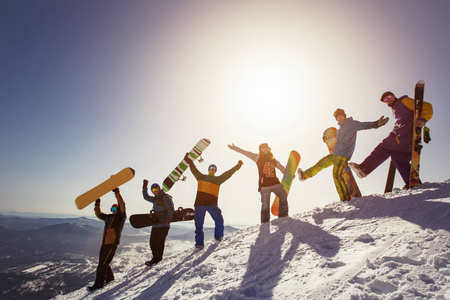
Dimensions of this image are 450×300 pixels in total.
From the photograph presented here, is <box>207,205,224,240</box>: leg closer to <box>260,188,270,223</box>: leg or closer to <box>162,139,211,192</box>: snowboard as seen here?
<box>260,188,270,223</box>: leg

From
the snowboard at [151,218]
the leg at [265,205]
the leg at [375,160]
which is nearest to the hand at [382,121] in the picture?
the leg at [375,160]

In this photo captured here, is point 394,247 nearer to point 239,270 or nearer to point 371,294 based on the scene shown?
point 371,294

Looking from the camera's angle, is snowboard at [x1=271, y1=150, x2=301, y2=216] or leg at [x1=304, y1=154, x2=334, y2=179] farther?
snowboard at [x1=271, y1=150, x2=301, y2=216]

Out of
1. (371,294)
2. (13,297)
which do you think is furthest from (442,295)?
(13,297)

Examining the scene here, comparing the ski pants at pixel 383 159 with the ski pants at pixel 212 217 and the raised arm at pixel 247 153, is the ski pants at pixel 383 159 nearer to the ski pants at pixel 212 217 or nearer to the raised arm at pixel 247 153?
the raised arm at pixel 247 153

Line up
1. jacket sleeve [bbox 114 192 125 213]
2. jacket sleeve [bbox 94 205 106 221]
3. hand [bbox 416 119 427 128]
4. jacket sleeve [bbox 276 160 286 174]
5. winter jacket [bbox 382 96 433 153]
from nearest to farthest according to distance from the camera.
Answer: hand [bbox 416 119 427 128], winter jacket [bbox 382 96 433 153], jacket sleeve [bbox 276 160 286 174], jacket sleeve [bbox 114 192 125 213], jacket sleeve [bbox 94 205 106 221]

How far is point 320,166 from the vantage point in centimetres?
619

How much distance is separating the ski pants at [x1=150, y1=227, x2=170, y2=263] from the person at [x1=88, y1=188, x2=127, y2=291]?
1101 mm

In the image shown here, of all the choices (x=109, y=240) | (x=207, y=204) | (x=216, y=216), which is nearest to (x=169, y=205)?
(x=207, y=204)

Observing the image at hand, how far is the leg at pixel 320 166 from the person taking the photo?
238 inches

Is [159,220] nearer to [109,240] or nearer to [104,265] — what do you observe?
[109,240]

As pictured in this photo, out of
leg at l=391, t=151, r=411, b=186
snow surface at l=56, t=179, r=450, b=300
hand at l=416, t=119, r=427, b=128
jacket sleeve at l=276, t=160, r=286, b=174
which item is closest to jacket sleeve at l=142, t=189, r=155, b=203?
snow surface at l=56, t=179, r=450, b=300

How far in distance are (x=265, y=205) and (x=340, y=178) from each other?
2197 millimetres

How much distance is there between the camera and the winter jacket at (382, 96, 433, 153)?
5243mm
